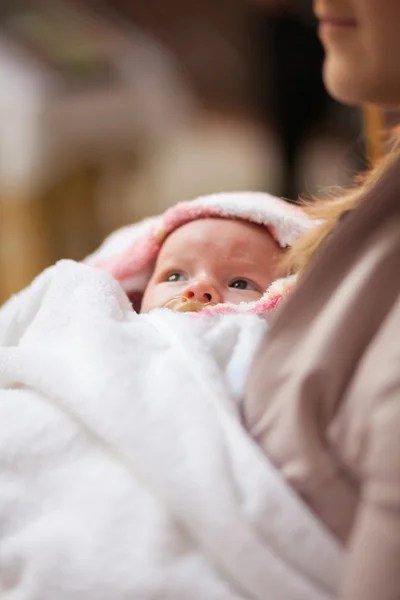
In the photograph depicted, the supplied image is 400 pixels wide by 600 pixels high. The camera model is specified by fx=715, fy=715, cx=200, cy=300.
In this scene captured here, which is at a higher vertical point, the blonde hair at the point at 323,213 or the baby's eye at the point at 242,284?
the blonde hair at the point at 323,213

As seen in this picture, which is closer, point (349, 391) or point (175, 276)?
point (349, 391)

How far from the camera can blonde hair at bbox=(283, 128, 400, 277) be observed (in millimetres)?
629

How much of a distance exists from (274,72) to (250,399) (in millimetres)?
2103

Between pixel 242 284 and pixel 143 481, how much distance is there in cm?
34

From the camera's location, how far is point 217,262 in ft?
2.54

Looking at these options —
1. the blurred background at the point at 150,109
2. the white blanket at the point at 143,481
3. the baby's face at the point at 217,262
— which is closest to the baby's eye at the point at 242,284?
the baby's face at the point at 217,262

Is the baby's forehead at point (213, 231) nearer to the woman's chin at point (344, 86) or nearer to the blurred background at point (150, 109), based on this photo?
the woman's chin at point (344, 86)

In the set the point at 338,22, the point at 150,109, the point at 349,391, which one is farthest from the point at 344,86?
the point at 150,109

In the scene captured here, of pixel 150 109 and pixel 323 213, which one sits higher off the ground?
pixel 323 213

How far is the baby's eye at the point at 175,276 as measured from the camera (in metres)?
0.79

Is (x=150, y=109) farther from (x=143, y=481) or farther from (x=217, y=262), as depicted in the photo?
(x=143, y=481)

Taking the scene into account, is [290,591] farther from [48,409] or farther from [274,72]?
[274,72]

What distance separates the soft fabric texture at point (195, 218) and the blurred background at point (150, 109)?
Answer: 1102mm

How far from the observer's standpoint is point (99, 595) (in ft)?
1.46
